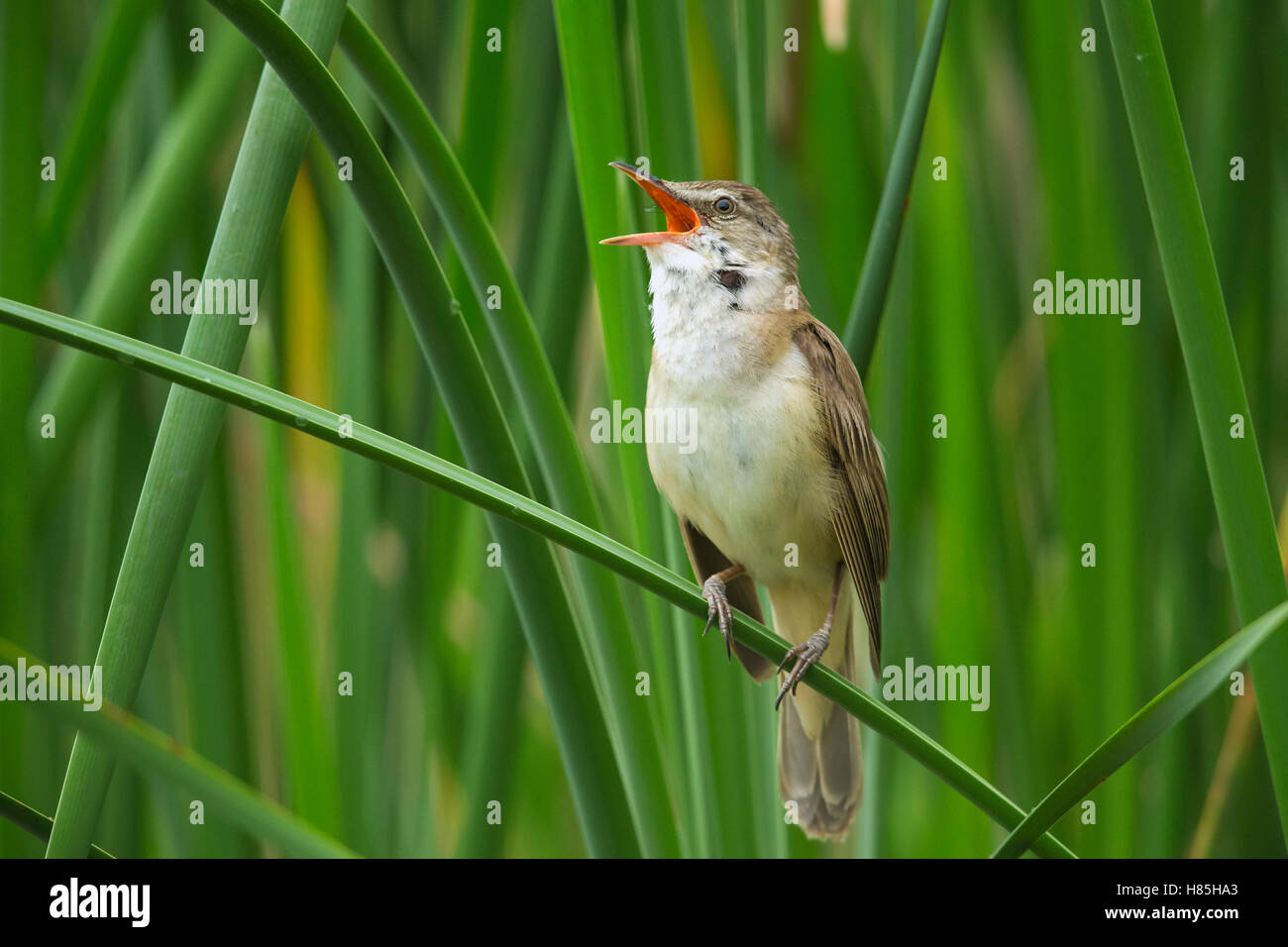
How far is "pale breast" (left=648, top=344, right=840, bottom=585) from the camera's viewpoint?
174 cm

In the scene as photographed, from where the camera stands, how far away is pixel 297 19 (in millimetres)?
1062

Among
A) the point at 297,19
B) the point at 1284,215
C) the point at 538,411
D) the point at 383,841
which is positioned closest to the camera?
the point at 297,19

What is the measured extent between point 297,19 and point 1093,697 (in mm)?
1526

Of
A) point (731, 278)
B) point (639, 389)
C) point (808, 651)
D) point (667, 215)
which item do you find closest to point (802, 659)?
point (808, 651)

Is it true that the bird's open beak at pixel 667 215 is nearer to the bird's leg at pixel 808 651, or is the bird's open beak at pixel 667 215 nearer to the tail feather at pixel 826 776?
the bird's leg at pixel 808 651

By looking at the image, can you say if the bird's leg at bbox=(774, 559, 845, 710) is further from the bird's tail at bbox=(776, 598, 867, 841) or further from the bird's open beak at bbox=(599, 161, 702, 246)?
the bird's open beak at bbox=(599, 161, 702, 246)

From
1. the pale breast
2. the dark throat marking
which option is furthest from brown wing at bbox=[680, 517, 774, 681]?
the dark throat marking

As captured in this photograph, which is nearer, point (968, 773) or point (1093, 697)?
point (968, 773)

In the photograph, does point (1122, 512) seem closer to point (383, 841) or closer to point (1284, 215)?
point (1284, 215)

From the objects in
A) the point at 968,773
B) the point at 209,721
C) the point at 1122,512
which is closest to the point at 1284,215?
the point at 1122,512

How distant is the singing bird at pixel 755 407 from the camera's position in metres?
1.74

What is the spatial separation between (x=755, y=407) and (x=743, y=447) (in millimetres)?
70

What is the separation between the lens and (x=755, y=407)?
1749mm

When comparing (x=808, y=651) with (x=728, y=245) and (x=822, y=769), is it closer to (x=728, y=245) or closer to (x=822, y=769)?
(x=822, y=769)
